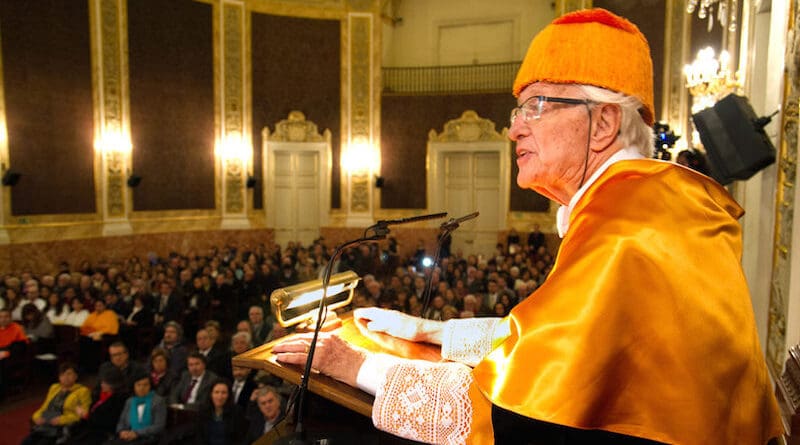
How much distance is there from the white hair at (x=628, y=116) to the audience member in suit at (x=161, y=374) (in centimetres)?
501

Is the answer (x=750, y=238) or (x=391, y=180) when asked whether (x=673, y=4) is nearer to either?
(x=391, y=180)

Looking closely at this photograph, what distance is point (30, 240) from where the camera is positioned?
1033cm

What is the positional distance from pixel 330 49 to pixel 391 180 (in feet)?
13.4

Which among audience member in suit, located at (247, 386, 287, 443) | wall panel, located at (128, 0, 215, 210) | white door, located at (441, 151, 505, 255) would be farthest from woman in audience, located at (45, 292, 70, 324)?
white door, located at (441, 151, 505, 255)

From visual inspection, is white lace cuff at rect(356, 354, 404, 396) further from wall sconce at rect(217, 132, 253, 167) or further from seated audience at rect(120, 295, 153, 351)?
wall sconce at rect(217, 132, 253, 167)

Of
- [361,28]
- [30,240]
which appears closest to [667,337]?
[30,240]

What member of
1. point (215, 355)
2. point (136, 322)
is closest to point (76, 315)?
point (136, 322)

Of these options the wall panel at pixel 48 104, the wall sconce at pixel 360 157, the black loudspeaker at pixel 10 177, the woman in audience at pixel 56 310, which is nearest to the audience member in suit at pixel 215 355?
the woman in audience at pixel 56 310

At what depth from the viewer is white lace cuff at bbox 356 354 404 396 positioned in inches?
53.6

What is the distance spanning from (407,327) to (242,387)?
3.70 metres

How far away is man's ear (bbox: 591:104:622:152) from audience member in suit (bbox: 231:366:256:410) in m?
4.24

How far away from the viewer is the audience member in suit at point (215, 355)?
5.35 m

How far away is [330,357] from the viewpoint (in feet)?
4.66

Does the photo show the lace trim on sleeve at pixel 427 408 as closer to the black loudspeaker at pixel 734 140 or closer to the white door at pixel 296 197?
the black loudspeaker at pixel 734 140
